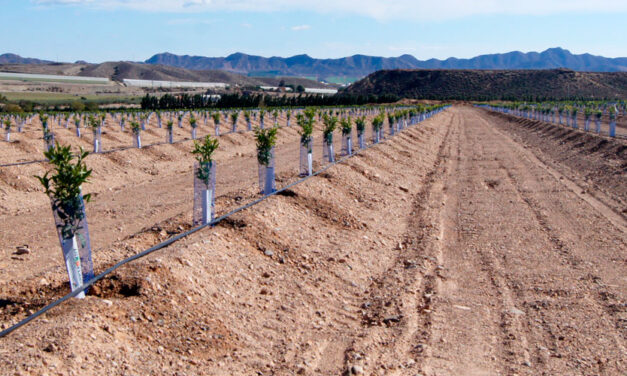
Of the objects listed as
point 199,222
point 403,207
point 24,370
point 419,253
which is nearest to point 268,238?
point 199,222

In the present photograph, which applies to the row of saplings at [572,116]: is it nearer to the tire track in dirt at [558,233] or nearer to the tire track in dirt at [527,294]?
the tire track in dirt at [558,233]

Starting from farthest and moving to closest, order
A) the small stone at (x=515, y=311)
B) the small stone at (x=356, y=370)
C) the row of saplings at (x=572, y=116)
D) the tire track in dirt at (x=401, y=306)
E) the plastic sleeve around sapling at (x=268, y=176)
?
the row of saplings at (x=572, y=116) < the plastic sleeve around sapling at (x=268, y=176) < the small stone at (x=515, y=311) < the tire track in dirt at (x=401, y=306) < the small stone at (x=356, y=370)

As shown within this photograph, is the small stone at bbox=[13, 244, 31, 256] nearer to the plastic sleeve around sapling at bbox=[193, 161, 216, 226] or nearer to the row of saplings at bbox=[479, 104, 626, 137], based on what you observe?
the plastic sleeve around sapling at bbox=[193, 161, 216, 226]

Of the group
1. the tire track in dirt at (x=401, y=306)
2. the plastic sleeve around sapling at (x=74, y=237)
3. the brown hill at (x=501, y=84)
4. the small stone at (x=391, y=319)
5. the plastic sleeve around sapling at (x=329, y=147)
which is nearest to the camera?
the tire track in dirt at (x=401, y=306)

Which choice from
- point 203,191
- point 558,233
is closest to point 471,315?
point 203,191

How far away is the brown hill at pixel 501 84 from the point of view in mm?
140375

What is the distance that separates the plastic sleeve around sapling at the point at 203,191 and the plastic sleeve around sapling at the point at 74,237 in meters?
2.82

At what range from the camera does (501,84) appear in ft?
511

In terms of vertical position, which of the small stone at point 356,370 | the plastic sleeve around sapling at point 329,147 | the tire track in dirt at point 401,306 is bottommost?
the tire track in dirt at point 401,306

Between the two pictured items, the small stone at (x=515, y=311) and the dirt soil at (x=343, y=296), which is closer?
the dirt soil at (x=343, y=296)

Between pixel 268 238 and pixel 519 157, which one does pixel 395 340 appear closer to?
pixel 268 238

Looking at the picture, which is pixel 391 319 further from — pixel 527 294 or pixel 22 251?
pixel 22 251

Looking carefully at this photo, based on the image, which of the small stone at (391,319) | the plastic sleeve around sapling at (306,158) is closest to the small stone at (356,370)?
the small stone at (391,319)

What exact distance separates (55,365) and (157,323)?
4.11 ft
